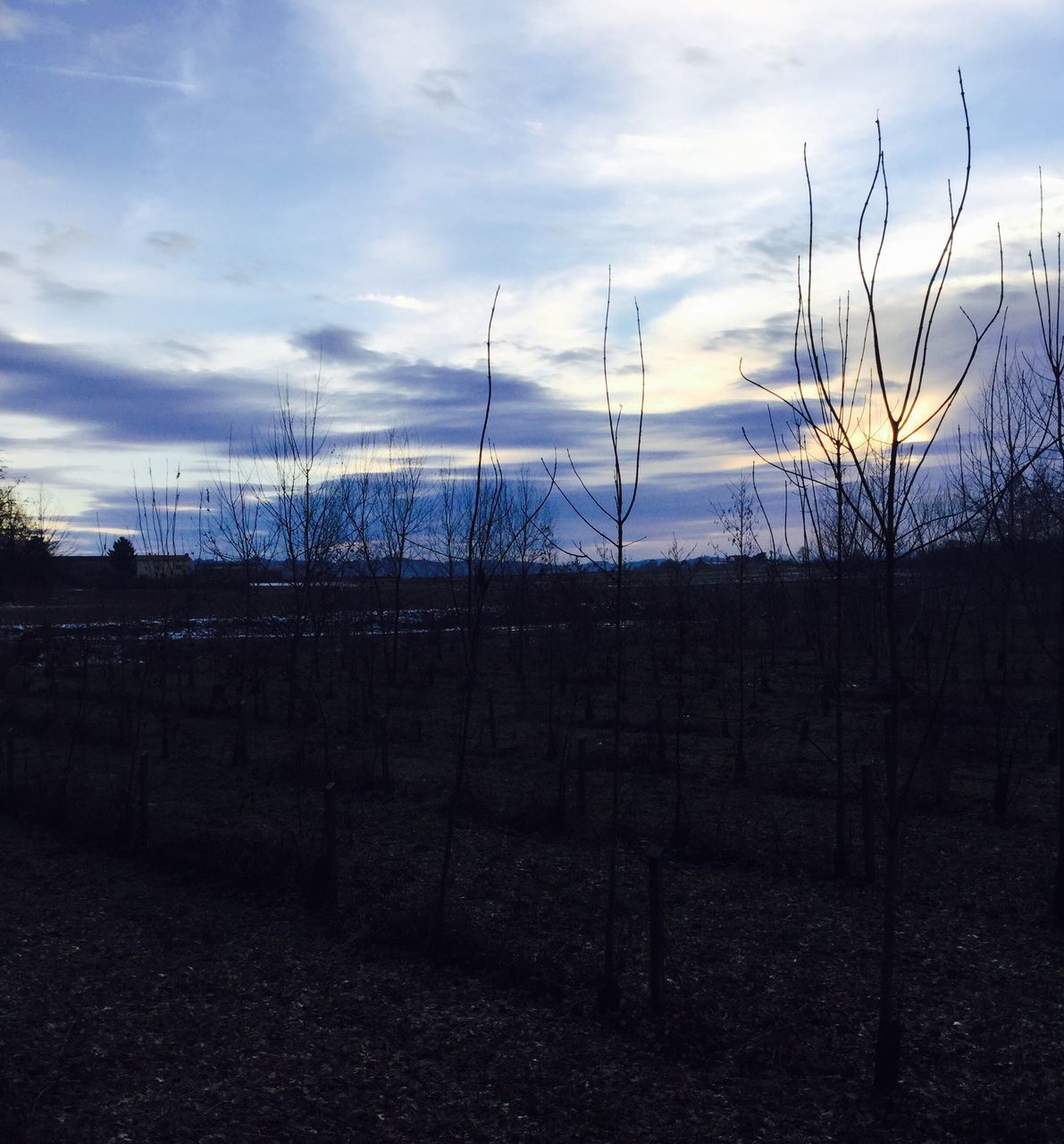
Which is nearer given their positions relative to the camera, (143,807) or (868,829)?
(868,829)

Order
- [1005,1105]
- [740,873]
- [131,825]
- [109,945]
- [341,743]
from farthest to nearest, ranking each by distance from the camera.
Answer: [341,743] < [131,825] < [740,873] < [109,945] < [1005,1105]

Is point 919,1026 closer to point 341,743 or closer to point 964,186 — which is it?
point 964,186

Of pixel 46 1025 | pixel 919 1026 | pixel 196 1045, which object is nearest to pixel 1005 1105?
→ pixel 919 1026

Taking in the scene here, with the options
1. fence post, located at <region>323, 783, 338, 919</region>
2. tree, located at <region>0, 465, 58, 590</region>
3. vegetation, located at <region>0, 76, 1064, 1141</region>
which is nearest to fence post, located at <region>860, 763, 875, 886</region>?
vegetation, located at <region>0, 76, 1064, 1141</region>

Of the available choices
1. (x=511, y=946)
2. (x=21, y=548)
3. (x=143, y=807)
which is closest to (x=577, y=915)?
(x=511, y=946)

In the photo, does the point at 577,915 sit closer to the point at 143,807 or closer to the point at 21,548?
the point at 143,807

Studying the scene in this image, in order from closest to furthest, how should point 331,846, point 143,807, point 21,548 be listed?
1. point 331,846
2. point 143,807
3. point 21,548

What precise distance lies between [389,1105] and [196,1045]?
127cm

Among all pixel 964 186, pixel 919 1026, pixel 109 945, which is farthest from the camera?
pixel 109 945

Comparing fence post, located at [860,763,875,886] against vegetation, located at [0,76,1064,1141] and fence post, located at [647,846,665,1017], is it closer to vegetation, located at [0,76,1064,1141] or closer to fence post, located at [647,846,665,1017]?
vegetation, located at [0,76,1064,1141]

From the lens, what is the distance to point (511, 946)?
596cm

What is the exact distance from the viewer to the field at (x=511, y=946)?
415 cm

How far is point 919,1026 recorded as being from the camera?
478 centimetres

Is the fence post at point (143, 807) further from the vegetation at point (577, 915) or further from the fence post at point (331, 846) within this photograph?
the fence post at point (331, 846)
